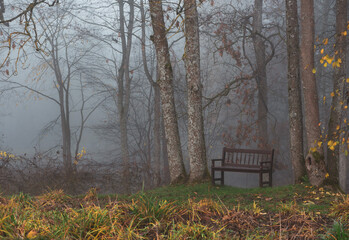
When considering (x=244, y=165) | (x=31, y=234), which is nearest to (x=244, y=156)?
(x=244, y=165)

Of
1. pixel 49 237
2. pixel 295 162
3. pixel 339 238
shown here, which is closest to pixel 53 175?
pixel 295 162

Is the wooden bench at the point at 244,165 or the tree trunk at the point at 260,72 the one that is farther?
the tree trunk at the point at 260,72

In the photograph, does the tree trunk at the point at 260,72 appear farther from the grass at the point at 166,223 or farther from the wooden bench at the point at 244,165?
the grass at the point at 166,223

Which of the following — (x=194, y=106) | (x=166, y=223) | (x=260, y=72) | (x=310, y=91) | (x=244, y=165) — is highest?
(x=260, y=72)

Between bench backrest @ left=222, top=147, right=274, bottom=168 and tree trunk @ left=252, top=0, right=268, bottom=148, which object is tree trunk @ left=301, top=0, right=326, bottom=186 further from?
tree trunk @ left=252, top=0, right=268, bottom=148

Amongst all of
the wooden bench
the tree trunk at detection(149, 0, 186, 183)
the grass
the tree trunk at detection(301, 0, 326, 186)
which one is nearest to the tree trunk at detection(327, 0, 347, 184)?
the tree trunk at detection(301, 0, 326, 186)

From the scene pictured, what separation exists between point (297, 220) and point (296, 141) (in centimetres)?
507

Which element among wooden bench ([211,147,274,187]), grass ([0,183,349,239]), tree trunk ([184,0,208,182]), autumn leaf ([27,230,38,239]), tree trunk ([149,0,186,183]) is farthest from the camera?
tree trunk ([149,0,186,183])

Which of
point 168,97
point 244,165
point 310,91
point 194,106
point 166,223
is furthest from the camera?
point 168,97

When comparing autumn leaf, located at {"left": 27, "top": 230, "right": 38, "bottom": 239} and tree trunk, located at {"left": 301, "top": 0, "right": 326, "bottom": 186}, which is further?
tree trunk, located at {"left": 301, "top": 0, "right": 326, "bottom": 186}

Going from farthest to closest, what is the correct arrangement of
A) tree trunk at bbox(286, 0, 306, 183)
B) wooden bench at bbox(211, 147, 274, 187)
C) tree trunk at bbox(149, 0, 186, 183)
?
tree trunk at bbox(149, 0, 186, 183)
wooden bench at bbox(211, 147, 274, 187)
tree trunk at bbox(286, 0, 306, 183)

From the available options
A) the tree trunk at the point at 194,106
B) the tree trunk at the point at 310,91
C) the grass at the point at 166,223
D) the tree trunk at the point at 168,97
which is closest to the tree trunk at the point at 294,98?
the tree trunk at the point at 310,91

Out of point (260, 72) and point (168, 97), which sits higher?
point (260, 72)

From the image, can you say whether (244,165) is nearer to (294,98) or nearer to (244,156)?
(244,156)
